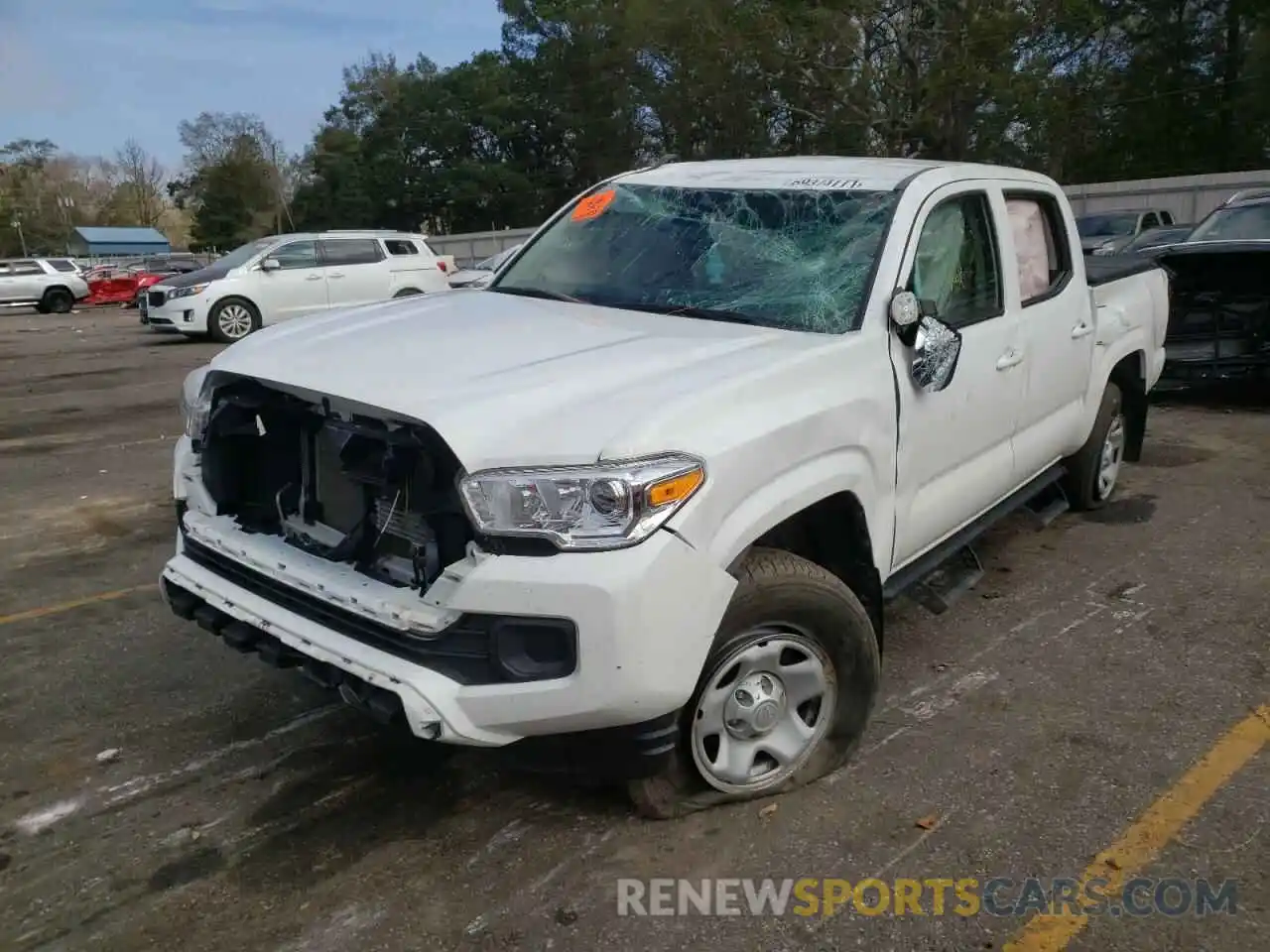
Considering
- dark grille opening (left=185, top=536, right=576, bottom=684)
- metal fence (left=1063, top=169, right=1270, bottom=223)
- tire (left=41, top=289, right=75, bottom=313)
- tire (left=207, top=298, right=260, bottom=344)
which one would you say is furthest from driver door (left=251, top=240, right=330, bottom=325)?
metal fence (left=1063, top=169, right=1270, bottom=223)

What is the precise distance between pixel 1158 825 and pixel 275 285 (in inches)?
665

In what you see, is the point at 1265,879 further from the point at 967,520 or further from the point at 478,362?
the point at 478,362

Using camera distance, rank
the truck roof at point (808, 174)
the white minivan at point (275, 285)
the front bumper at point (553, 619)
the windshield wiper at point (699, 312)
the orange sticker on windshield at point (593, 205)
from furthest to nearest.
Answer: the white minivan at point (275, 285)
the orange sticker on windshield at point (593, 205)
the truck roof at point (808, 174)
the windshield wiper at point (699, 312)
the front bumper at point (553, 619)

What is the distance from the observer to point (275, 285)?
18.0 m

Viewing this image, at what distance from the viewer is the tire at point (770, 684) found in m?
3.04

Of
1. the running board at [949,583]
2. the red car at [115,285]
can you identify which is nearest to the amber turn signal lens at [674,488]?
the running board at [949,583]

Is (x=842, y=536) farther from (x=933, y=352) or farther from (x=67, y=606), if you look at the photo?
(x=67, y=606)

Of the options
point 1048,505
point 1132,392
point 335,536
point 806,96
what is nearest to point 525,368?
point 335,536

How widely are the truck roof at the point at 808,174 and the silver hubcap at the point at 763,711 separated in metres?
1.81

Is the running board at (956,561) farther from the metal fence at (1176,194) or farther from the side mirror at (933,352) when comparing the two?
the metal fence at (1176,194)

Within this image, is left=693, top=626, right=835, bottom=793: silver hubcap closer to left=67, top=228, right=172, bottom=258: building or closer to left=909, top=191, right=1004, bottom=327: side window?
left=909, top=191, right=1004, bottom=327: side window

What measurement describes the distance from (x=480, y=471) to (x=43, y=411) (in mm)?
10164

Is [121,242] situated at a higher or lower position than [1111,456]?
higher


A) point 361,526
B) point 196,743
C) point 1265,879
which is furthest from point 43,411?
point 1265,879
